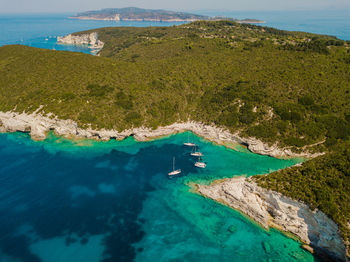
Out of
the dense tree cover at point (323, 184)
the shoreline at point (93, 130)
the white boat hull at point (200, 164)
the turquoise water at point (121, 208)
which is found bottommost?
the turquoise water at point (121, 208)

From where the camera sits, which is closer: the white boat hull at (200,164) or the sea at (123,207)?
the sea at (123,207)

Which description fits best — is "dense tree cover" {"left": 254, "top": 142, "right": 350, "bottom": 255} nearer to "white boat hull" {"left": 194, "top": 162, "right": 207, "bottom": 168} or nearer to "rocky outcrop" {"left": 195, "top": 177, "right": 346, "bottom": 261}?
"rocky outcrop" {"left": 195, "top": 177, "right": 346, "bottom": 261}

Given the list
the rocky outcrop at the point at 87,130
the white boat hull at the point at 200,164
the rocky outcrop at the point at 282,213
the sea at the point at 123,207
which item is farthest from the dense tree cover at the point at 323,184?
the rocky outcrop at the point at 87,130

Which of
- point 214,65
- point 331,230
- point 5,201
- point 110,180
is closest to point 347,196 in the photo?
point 331,230

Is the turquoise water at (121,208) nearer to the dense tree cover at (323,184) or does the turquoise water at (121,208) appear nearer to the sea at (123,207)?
the sea at (123,207)

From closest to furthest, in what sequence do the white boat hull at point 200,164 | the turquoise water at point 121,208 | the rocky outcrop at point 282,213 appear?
the rocky outcrop at point 282,213
the turquoise water at point 121,208
the white boat hull at point 200,164

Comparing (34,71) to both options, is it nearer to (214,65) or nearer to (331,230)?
(214,65)

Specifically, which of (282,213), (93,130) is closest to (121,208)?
(282,213)
